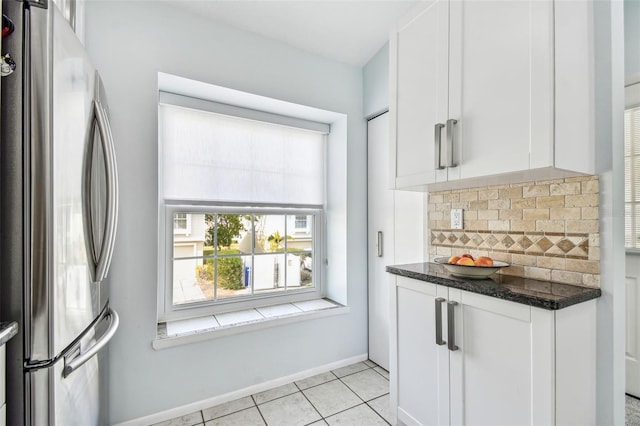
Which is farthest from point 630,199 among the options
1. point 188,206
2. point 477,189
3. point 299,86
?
point 188,206

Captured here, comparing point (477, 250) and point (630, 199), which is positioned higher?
point (630, 199)

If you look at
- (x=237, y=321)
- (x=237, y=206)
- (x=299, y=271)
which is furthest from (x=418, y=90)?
(x=237, y=321)

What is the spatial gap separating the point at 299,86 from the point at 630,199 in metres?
2.50

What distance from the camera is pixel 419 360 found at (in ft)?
5.01

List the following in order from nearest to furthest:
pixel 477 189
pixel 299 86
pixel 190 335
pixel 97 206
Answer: pixel 97 206, pixel 477 189, pixel 190 335, pixel 299 86

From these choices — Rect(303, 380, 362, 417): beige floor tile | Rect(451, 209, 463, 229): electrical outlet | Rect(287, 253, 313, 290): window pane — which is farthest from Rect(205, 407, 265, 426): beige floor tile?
Rect(451, 209, 463, 229): electrical outlet

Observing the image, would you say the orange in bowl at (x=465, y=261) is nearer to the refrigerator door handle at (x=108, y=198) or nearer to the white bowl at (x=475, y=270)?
the white bowl at (x=475, y=270)

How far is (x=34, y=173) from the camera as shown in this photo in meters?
0.92

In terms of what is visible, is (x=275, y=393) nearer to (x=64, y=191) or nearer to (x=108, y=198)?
(x=108, y=198)

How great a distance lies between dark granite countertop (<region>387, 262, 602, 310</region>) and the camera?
3.47ft

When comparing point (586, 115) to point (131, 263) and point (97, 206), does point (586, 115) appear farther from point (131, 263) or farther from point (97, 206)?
point (131, 263)

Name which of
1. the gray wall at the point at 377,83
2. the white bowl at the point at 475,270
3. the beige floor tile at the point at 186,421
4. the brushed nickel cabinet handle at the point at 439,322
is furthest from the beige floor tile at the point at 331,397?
the gray wall at the point at 377,83

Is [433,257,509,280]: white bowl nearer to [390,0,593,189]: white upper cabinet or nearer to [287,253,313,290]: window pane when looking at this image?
[390,0,593,189]: white upper cabinet

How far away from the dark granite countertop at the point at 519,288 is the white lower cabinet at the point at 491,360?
0.10ft
